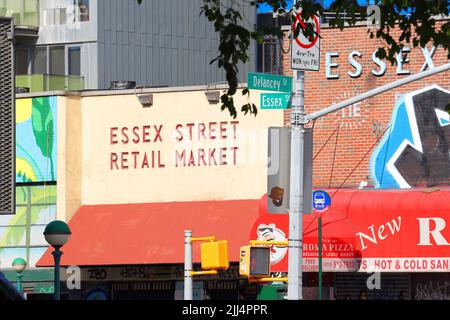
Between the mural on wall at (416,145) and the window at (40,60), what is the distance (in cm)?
1584

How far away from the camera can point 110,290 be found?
36.7 metres

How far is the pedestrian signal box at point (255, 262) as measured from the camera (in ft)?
73.8

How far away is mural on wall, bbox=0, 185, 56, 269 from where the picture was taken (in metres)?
37.5

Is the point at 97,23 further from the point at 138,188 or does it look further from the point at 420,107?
the point at 420,107

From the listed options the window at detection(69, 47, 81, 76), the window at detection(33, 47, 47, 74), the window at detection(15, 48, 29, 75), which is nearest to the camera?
the window at detection(69, 47, 81, 76)

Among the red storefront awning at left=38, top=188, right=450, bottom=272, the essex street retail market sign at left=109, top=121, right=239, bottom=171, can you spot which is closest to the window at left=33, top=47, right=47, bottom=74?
the essex street retail market sign at left=109, top=121, right=239, bottom=171

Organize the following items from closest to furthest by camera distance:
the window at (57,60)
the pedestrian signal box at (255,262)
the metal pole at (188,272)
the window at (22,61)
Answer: the pedestrian signal box at (255,262)
the metal pole at (188,272)
the window at (57,60)
the window at (22,61)

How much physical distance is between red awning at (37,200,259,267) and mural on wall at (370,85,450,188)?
3.72m

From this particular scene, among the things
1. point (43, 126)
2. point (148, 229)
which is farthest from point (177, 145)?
point (43, 126)

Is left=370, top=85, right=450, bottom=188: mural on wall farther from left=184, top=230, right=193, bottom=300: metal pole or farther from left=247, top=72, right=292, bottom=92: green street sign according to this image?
left=247, top=72, right=292, bottom=92: green street sign

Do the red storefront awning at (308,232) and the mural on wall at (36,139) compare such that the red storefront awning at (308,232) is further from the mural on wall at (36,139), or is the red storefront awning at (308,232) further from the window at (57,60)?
the window at (57,60)

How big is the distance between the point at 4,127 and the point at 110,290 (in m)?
6.61

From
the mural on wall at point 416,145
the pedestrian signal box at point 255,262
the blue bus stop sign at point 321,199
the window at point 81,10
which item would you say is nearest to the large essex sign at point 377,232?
the mural on wall at point 416,145

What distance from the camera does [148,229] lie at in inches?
1426
